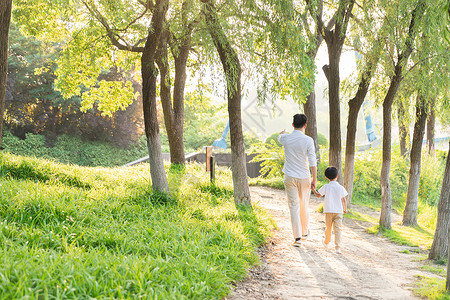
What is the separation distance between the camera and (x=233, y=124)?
322 inches

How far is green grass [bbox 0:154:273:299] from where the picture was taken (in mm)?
3334

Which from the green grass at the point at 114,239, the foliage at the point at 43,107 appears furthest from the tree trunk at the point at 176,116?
the foliage at the point at 43,107

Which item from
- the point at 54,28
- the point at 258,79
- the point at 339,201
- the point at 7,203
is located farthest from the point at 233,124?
the point at 54,28

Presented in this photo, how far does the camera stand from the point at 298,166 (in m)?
5.91

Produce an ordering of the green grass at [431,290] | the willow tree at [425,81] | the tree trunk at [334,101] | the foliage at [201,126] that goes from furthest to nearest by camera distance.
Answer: the foliage at [201,126], the tree trunk at [334,101], the willow tree at [425,81], the green grass at [431,290]

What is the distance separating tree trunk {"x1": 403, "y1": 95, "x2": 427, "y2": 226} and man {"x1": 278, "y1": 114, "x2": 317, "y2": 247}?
14.0 feet

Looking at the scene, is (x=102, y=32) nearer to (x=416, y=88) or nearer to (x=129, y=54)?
(x=129, y=54)

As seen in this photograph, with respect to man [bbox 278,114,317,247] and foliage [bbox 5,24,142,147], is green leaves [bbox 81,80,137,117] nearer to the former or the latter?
foliage [bbox 5,24,142,147]

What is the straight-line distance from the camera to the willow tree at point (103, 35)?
778 cm

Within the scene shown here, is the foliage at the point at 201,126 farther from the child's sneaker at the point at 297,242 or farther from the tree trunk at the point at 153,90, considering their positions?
the child's sneaker at the point at 297,242

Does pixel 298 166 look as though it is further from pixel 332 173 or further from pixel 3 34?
pixel 3 34

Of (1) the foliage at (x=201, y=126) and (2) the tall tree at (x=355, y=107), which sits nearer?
(2) the tall tree at (x=355, y=107)

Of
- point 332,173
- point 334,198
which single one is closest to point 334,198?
point 334,198

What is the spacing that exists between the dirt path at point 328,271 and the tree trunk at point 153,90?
2.49m
